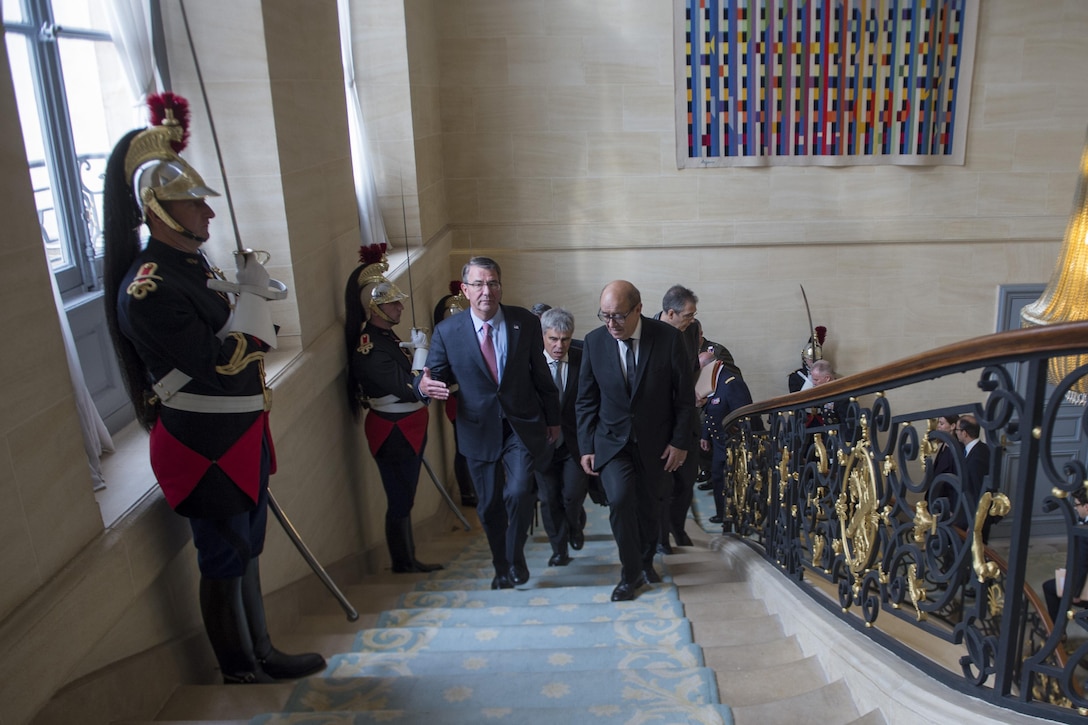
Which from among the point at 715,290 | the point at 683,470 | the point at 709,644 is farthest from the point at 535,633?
the point at 715,290

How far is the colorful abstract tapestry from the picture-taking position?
27.0 feet

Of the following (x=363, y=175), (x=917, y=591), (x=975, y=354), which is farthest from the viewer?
(x=363, y=175)

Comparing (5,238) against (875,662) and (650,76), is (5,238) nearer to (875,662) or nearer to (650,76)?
(875,662)

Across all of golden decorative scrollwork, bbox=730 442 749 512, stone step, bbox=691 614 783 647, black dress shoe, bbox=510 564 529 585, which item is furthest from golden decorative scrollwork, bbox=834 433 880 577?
black dress shoe, bbox=510 564 529 585

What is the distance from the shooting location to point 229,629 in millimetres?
3004

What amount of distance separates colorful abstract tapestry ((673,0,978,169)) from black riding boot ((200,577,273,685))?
21.6 feet

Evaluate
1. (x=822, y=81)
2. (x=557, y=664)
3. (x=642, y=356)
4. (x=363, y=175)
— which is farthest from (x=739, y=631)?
(x=822, y=81)

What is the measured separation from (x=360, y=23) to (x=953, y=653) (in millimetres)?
5789

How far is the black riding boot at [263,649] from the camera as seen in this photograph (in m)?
3.11

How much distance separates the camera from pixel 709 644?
3.59 m

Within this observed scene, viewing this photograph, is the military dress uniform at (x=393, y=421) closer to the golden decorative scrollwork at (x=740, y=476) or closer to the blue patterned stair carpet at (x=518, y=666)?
the blue patterned stair carpet at (x=518, y=666)

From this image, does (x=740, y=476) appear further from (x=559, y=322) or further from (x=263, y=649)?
(x=263, y=649)

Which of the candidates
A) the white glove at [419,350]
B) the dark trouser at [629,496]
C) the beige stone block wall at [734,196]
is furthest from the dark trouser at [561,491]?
the beige stone block wall at [734,196]

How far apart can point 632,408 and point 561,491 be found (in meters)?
0.95
